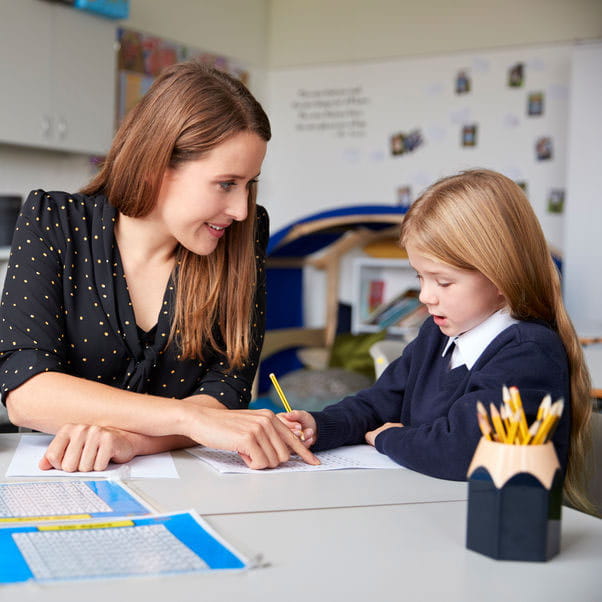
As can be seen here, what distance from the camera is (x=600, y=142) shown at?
161 inches

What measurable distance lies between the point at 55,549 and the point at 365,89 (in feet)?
15.5

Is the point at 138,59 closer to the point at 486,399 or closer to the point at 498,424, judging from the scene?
the point at 486,399

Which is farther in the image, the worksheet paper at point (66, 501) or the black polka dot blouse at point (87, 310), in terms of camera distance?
the black polka dot blouse at point (87, 310)

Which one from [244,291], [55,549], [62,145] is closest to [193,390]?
[244,291]

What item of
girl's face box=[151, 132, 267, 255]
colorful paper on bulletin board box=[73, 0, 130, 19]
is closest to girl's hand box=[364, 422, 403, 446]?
girl's face box=[151, 132, 267, 255]

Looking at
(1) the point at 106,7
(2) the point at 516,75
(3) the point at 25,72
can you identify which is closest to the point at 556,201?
(2) the point at 516,75

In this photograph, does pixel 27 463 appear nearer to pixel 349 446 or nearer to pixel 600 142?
pixel 349 446

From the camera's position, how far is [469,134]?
4934 millimetres

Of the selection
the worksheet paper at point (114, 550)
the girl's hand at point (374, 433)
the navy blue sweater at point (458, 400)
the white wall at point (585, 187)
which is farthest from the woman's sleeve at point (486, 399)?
the white wall at point (585, 187)

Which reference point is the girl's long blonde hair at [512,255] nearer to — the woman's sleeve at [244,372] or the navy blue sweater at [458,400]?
the navy blue sweater at [458,400]

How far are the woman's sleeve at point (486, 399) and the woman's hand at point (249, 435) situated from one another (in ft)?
0.54

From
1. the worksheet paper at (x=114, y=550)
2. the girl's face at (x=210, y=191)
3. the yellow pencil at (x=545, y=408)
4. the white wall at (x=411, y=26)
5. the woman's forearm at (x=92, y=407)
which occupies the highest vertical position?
the white wall at (x=411, y=26)

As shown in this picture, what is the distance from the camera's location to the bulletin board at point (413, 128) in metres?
4.71

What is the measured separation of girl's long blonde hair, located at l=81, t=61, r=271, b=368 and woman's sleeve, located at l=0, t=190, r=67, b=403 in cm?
13
